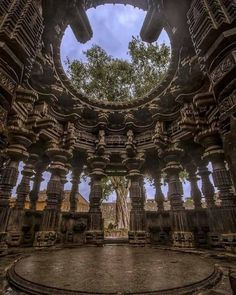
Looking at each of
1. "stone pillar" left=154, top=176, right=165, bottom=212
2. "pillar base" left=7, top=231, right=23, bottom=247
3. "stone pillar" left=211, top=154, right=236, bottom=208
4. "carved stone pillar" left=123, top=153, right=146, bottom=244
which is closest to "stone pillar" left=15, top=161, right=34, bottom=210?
"pillar base" left=7, top=231, right=23, bottom=247

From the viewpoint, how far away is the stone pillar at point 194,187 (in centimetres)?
887

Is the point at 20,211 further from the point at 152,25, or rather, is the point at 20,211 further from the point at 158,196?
the point at 152,25

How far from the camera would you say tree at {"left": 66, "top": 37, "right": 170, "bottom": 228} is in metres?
18.3

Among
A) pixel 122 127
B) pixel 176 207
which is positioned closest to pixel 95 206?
pixel 176 207

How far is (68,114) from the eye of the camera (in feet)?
30.5

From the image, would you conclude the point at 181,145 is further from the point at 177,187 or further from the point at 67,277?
the point at 67,277

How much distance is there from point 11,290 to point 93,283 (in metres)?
1.16

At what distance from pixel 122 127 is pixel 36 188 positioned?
5.60 m

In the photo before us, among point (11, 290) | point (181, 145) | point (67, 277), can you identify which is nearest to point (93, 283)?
point (67, 277)

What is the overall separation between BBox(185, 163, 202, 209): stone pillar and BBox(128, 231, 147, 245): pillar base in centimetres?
289

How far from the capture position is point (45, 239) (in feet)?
23.1

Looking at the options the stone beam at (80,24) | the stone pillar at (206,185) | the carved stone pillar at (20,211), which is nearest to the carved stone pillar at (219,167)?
the stone pillar at (206,185)

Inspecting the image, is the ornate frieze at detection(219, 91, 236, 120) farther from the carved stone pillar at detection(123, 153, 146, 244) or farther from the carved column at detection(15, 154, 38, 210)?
the carved column at detection(15, 154, 38, 210)

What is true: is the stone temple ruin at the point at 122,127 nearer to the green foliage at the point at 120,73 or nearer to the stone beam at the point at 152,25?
the stone beam at the point at 152,25
